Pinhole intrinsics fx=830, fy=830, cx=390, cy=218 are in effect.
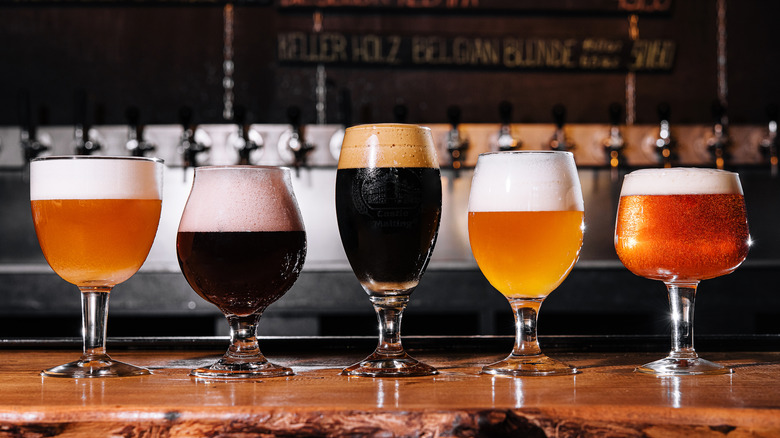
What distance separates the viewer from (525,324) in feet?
2.56

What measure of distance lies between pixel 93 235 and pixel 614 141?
247cm

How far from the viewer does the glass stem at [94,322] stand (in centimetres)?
77

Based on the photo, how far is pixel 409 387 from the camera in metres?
0.64

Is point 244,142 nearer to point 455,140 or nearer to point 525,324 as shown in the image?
point 455,140

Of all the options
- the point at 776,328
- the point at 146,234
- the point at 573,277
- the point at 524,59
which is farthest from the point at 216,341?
the point at 524,59

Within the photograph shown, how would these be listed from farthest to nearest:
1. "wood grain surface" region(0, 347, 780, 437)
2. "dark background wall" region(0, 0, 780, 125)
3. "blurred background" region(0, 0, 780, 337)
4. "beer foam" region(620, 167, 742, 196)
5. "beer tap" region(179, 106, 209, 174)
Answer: "dark background wall" region(0, 0, 780, 125)
"blurred background" region(0, 0, 780, 337)
"beer tap" region(179, 106, 209, 174)
"beer foam" region(620, 167, 742, 196)
"wood grain surface" region(0, 347, 780, 437)

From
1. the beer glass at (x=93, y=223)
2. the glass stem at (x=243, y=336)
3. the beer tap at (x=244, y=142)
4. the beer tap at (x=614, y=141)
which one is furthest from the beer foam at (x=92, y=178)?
the beer tap at (x=614, y=141)

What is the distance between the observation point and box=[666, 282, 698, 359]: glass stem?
773 millimetres

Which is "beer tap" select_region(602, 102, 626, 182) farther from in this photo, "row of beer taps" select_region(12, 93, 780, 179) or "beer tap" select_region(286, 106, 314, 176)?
"beer tap" select_region(286, 106, 314, 176)

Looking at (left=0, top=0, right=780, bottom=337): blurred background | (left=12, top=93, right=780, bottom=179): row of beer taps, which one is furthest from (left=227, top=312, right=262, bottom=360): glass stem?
(left=0, top=0, right=780, bottom=337): blurred background

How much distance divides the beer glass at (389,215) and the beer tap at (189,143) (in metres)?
2.22

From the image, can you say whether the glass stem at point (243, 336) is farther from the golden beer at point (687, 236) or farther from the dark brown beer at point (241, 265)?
the golden beer at point (687, 236)

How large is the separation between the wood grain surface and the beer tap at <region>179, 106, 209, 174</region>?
228 centimetres

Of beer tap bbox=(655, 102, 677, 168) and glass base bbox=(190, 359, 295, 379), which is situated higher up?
beer tap bbox=(655, 102, 677, 168)
